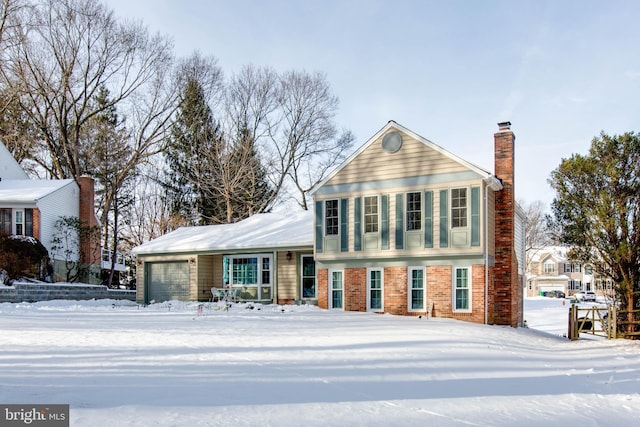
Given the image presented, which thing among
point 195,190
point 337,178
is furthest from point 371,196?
point 195,190

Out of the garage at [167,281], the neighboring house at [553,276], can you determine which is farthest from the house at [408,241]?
the neighboring house at [553,276]

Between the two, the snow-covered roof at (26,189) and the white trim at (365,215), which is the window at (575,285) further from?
the snow-covered roof at (26,189)

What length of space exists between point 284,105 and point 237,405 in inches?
1401

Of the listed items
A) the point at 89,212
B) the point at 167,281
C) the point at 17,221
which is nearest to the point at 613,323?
the point at 167,281

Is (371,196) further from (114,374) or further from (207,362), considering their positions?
(114,374)

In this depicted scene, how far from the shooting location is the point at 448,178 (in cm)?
1881

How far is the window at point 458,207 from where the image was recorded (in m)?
18.5

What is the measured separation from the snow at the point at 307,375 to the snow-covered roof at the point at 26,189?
1482 centimetres

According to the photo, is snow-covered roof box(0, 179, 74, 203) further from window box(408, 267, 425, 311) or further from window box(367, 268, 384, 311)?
window box(408, 267, 425, 311)

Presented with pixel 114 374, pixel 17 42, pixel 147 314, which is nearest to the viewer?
pixel 114 374

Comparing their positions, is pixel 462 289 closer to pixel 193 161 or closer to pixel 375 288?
pixel 375 288

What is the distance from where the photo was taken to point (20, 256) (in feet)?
82.4

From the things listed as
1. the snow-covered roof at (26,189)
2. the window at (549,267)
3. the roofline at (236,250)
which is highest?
the snow-covered roof at (26,189)

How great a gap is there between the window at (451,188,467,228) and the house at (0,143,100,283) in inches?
793
